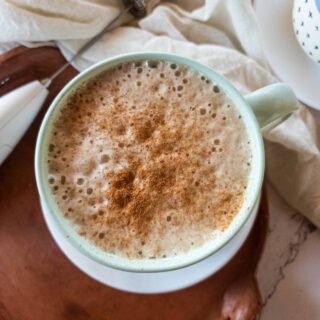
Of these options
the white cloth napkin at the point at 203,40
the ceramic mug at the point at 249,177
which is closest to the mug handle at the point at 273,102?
the ceramic mug at the point at 249,177

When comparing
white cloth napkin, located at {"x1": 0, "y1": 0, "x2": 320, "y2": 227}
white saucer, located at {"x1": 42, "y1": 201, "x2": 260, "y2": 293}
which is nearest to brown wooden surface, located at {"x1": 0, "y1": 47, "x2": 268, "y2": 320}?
white saucer, located at {"x1": 42, "y1": 201, "x2": 260, "y2": 293}

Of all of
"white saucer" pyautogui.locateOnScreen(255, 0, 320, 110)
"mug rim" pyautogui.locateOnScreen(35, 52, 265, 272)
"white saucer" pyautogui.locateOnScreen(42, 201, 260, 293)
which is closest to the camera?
"mug rim" pyautogui.locateOnScreen(35, 52, 265, 272)

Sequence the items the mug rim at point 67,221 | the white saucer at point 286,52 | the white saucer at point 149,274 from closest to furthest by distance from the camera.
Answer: the mug rim at point 67,221, the white saucer at point 149,274, the white saucer at point 286,52

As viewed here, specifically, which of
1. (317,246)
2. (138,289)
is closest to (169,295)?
(138,289)

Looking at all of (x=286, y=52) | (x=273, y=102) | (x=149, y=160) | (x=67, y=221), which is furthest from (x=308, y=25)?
(x=67, y=221)

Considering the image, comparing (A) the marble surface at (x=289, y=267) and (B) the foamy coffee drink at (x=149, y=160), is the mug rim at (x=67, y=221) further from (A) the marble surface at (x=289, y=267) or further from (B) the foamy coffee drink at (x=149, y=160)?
(A) the marble surface at (x=289, y=267)

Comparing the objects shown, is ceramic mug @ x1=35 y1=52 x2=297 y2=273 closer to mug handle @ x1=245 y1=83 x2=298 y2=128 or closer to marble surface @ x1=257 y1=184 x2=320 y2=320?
mug handle @ x1=245 y1=83 x2=298 y2=128
